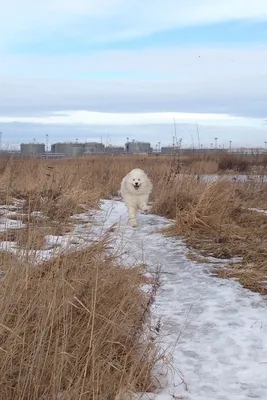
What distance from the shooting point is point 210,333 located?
4.09m

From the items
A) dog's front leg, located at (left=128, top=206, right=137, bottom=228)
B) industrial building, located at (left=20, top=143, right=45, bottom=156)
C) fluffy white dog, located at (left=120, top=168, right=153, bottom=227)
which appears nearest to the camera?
dog's front leg, located at (left=128, top=206, right=137, bottom=228)

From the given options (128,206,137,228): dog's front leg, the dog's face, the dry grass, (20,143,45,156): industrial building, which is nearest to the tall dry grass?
the dry grass

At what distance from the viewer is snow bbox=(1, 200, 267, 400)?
127 inches

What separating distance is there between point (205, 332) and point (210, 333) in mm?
39

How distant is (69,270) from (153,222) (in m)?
5.66

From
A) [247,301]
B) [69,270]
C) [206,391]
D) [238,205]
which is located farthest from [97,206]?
[206,391]

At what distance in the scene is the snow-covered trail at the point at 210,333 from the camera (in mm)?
3238

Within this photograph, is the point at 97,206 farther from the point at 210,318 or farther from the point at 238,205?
the point at 210,318

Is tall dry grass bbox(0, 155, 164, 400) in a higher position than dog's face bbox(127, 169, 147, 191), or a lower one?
lower

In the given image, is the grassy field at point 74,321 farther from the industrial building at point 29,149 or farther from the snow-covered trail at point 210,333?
the industrial building at point 29,149

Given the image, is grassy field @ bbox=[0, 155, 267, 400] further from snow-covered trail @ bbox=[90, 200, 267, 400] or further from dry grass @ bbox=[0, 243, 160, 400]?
snow-covered trail @ bbox=[90, 200, 267, 400]

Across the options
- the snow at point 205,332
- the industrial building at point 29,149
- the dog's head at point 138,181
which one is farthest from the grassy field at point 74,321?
the industrial building at point 29,149

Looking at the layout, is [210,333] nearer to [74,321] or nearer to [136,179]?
[74,321]

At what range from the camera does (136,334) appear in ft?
11.3
